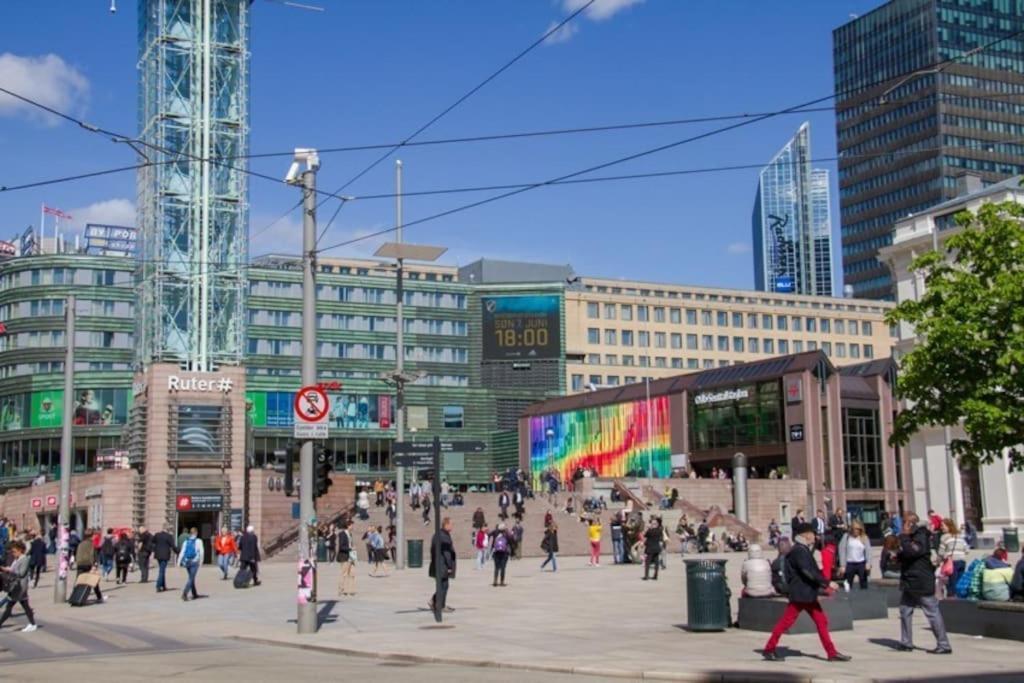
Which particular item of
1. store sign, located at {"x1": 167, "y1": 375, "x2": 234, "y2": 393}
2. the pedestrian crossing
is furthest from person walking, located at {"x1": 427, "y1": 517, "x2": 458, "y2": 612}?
store sign, located at {"x1": 167, "y1": 375, "x2": 234, "y2": 393}

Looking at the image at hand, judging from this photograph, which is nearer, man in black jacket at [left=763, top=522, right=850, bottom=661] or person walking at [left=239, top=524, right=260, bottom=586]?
man in black jacket at [left=763, top=522, right=850, bottom=661]

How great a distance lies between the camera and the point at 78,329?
94312 mm

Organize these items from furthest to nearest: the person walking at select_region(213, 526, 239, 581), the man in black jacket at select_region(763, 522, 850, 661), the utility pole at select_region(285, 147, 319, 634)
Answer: the person walking at select_region(213, 526, 239, 581), the utility pole at select_region(285, 147, 319, 634), the man in black jacket at select_region(763, 522, 850, 661)

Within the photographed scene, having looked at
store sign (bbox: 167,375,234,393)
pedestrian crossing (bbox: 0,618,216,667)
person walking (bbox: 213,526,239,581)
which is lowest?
pedestrian crossing (bbox: 0,618,216,667)

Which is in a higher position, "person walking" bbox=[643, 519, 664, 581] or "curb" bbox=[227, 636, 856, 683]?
"person walking" bbox=[643, 519, 664, 581]

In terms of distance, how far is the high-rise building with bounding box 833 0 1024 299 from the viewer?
148625 mm

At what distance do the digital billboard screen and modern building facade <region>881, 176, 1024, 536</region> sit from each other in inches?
1937

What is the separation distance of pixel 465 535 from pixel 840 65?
138078mm

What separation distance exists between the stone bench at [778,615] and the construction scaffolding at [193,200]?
50466 millimetres

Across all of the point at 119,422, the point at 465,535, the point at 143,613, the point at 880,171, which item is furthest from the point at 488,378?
the point at 143,613

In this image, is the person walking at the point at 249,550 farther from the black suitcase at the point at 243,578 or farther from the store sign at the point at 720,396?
the store sign at the point at 720,396

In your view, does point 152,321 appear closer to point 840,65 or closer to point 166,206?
point 166,206

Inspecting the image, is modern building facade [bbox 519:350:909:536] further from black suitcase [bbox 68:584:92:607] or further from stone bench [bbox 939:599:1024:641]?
stone bench [bbox 939:599:1024:641]

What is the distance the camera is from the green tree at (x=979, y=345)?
25141 millimetres
